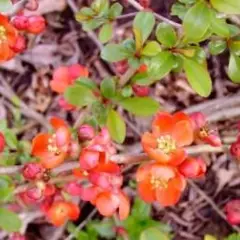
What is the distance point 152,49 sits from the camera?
175cm

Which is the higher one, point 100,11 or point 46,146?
point 100,11

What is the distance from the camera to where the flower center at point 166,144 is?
1651mm

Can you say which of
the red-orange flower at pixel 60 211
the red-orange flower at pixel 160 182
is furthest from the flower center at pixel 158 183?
the red-orange flower at pixel 60 211

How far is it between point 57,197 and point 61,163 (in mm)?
466

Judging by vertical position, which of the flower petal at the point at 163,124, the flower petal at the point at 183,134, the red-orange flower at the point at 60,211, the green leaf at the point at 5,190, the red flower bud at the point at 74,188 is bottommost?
the red-orange flower at the point at 60,211

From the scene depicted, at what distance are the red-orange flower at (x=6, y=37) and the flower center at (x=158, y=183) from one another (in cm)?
66

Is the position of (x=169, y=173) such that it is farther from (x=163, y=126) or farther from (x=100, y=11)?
(x=100, y=11)

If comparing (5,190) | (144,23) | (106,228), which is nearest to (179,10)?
(144,23)

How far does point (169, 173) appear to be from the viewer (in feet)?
5.18

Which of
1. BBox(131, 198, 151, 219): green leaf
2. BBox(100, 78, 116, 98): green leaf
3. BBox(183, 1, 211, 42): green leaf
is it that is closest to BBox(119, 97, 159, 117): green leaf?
BBox(100, 78, 116, 98): green leaf

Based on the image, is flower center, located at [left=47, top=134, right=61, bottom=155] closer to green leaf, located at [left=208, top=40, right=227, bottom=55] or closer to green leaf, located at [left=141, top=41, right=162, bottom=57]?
green leaf, located at [left=141, top=41, right=162, bottom=57]

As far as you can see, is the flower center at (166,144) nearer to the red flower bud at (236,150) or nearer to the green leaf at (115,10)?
the red flower bud at (236,150)

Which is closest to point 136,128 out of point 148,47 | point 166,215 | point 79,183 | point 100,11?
point 166,215

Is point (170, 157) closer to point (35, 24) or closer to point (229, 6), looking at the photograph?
point (229, 6)
